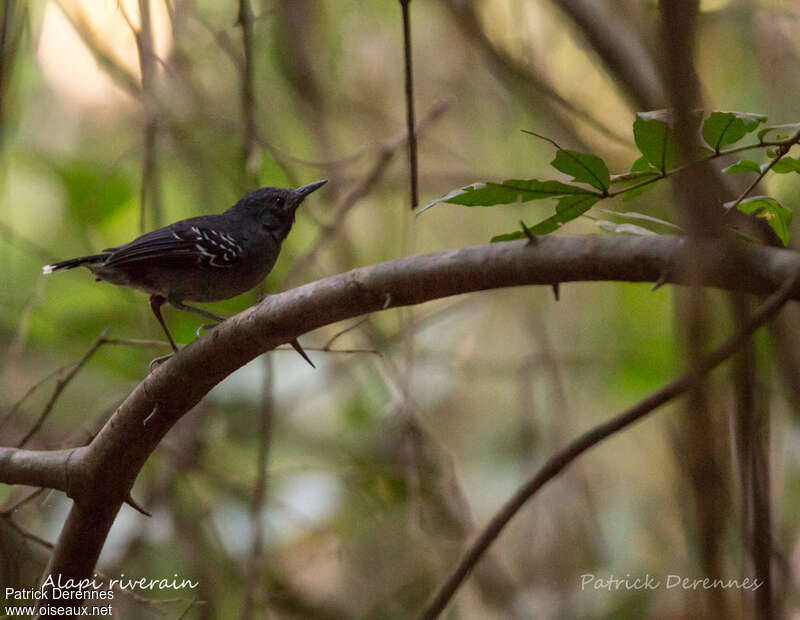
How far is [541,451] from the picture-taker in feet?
15.4

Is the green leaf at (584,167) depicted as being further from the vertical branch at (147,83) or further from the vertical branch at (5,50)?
the vertical branch at (5,50)

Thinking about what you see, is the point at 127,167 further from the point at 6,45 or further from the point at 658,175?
the point at 658,175

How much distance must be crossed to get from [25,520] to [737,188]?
338 centimetres

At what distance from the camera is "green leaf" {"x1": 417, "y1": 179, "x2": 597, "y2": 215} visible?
163 cm

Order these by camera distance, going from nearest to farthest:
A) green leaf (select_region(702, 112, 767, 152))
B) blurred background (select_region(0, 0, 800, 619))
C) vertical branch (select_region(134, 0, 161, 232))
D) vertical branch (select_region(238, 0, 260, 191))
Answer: green leaf (select_region(702, 112, 767, 152)) < vertical branch (select_region(238, 0, 260, 191)) < vertical branch (select_region(134, 0, 161, 232)) < blurred background (select_region(0, 0, 800, 619))

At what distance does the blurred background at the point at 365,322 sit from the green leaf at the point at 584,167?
5.75 ft

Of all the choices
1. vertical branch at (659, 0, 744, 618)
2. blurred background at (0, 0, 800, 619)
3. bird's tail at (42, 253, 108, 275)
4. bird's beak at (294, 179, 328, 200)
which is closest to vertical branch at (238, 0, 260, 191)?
blurred background at (0, 0, 800, 619)

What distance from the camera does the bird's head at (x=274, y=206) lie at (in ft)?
12.0

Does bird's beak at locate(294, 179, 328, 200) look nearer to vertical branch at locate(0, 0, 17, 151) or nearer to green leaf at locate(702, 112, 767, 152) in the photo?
vertical branch at locate(0, 0, 17, 151)

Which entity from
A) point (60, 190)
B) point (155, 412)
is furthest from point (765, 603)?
point (60, 190)

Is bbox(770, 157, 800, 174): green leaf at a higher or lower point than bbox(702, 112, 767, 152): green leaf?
lower

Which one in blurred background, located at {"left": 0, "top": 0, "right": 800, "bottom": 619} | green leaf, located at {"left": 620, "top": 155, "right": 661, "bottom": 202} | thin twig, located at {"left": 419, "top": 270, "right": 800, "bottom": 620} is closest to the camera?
thin twig, located at {"left": 419, "top": 270, "right": 800, "bottom": 620}

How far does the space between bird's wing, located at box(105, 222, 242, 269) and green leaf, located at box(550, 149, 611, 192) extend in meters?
1.88

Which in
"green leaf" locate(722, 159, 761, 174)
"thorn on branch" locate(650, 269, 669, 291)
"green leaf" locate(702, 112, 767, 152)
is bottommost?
"thorn on branch" locate(650, 269, 669, 291)
